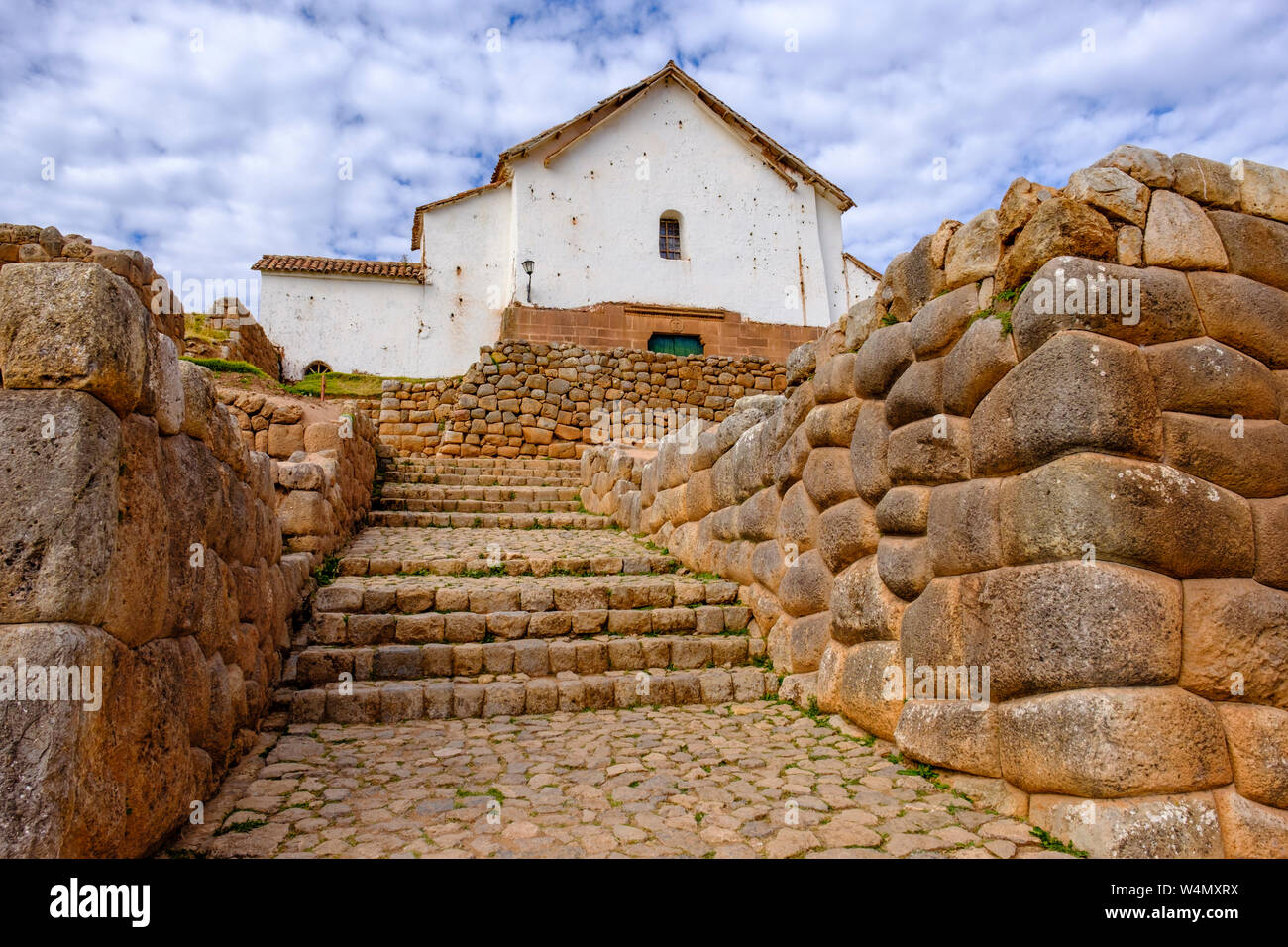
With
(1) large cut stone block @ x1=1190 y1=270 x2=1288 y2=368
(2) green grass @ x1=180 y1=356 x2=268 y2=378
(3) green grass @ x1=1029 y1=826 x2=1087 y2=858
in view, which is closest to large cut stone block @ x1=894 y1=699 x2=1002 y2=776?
(3) green grass @ x1=1029 y1=826 x2=1087 y2=858

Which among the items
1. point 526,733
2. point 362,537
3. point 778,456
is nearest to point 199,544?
point 526,733

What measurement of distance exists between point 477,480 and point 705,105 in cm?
1509

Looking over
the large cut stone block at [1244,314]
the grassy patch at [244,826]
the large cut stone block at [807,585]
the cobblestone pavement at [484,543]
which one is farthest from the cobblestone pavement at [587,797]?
the cobblestone pavement at [484,543]

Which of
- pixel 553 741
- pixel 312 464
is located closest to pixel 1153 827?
pixel 553 741

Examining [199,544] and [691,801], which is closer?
[199,544]

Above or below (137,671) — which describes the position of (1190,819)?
below

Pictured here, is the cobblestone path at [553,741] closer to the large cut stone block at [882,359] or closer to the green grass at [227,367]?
the large cut stone block at [882,359]

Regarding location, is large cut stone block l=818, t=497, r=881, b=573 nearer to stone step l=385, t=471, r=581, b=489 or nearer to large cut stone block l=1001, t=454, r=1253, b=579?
large cut stone block l=1001, t=454, r=1253, b=579

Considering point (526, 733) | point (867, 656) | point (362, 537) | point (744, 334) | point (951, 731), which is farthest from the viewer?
point (744, 334)

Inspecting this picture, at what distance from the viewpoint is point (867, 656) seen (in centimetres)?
400

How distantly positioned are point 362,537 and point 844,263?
59.8ft

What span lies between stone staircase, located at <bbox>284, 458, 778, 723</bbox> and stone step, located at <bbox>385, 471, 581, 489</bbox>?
11.6 feet
